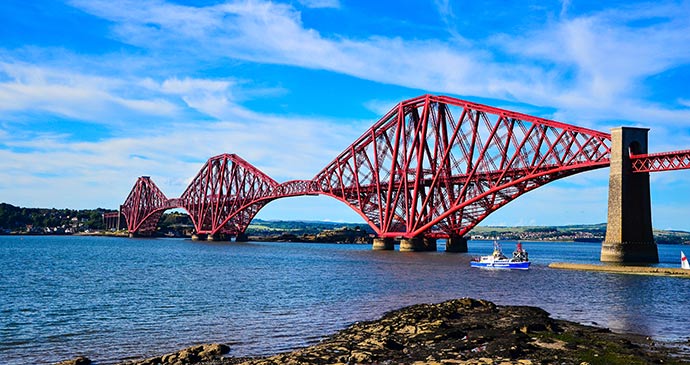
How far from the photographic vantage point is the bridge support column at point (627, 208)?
62406 mm

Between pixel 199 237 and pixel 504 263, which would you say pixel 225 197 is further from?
pixel 504 263

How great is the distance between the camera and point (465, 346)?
21.1 metres

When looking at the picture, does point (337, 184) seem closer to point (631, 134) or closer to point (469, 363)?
point (631, 134)

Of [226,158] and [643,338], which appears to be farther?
[226,158]

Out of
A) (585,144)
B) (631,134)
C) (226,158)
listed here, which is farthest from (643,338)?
(226,158)

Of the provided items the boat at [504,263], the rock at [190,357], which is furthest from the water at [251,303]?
the boat at [504,263]

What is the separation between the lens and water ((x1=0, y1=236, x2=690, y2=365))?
975 inches

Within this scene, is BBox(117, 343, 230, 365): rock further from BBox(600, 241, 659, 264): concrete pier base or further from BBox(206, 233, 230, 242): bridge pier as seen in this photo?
BBox(206, 233, 230, 242): bridge pier

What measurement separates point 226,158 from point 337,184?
6328 centimetres

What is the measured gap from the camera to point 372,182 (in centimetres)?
11469

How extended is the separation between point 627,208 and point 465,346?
47758mm

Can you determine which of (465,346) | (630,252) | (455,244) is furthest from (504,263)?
(465,346)

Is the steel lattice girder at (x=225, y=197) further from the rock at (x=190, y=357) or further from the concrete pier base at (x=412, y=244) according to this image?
the rock at (x=190, y=357)

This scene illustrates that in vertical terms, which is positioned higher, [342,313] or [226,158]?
[226,158]
